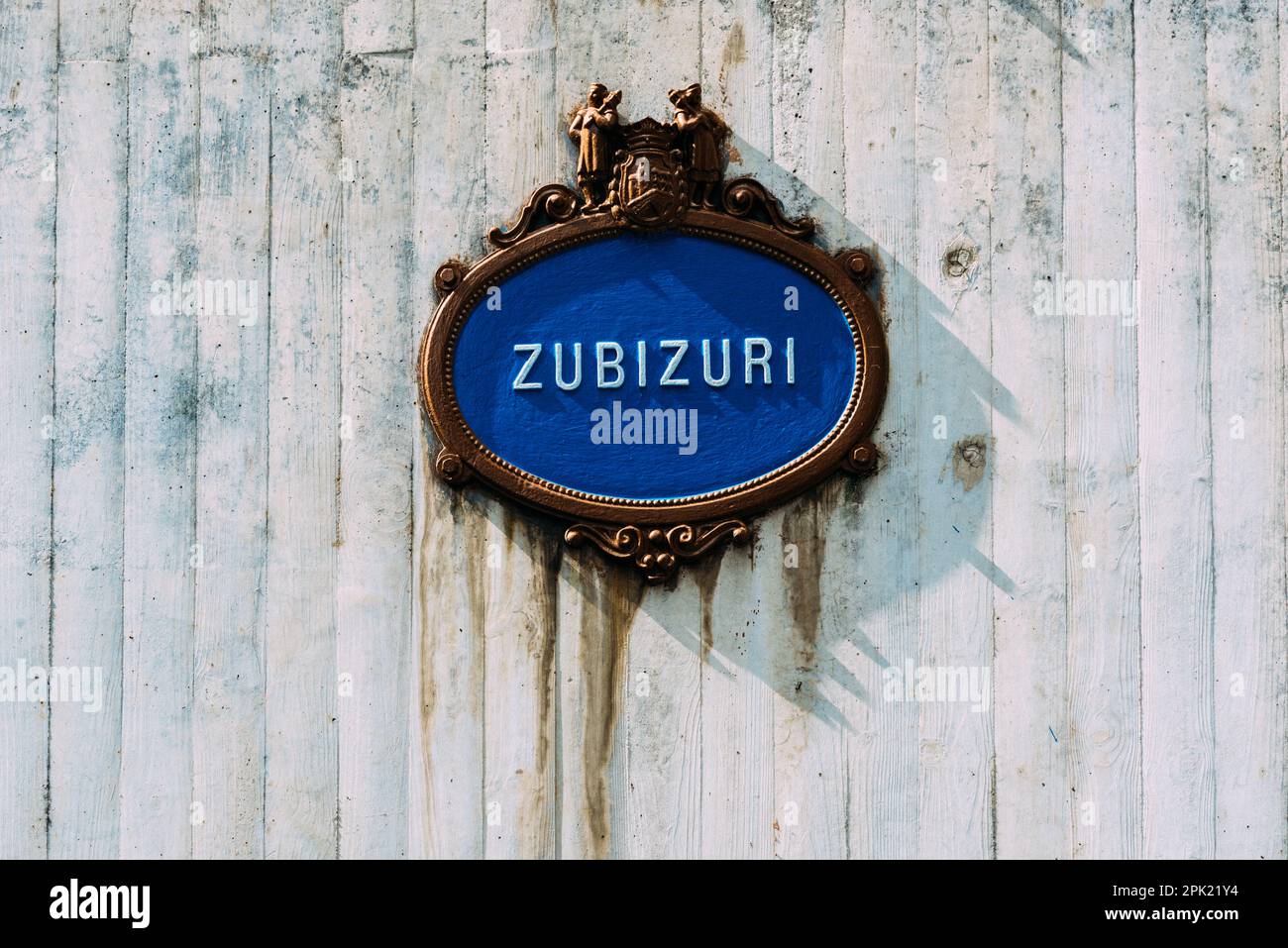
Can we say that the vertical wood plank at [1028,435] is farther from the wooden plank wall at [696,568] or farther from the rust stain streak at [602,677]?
the rust stain streak at [602,677]

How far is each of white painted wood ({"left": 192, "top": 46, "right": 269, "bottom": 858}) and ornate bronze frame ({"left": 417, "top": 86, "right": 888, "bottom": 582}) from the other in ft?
1.50

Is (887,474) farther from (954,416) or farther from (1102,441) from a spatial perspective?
(1102,441)

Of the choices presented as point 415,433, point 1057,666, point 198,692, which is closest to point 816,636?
point 1057,666

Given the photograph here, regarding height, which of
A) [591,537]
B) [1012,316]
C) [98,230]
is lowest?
[591,537]

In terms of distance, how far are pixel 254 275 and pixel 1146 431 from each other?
7.21 ft

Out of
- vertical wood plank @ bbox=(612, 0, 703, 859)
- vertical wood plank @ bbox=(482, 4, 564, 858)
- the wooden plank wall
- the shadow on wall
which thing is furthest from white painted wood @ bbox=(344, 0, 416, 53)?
vertical wood plank @ bbox=(612, 0, 703, 859)

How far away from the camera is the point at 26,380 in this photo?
360cm

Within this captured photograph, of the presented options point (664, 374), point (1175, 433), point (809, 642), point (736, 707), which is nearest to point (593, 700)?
point (736, 707)

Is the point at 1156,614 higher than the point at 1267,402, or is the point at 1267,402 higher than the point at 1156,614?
the point at 1267,402

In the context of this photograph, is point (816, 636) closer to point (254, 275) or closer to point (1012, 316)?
point (1012, 316)

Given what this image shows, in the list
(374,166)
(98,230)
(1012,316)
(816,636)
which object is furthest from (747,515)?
(98,230)

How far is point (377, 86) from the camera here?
141 inches

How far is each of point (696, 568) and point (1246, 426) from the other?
1360 millimetres

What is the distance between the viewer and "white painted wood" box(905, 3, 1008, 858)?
11.3ft
